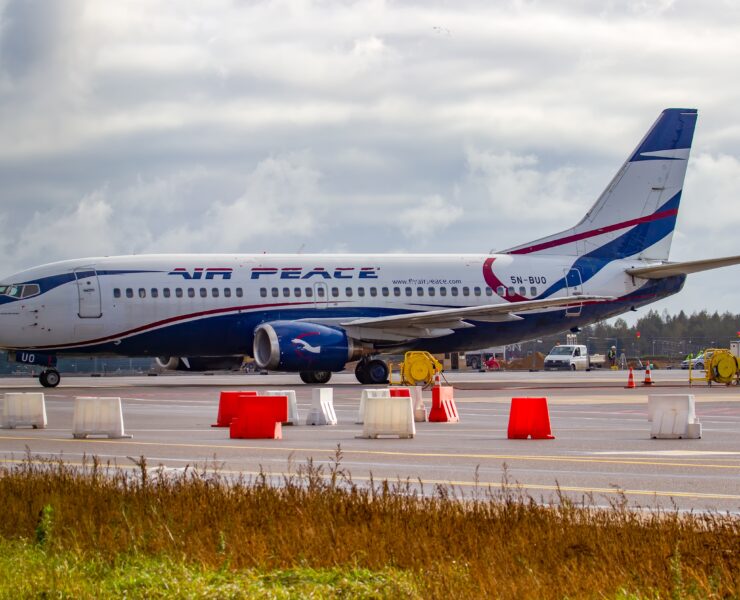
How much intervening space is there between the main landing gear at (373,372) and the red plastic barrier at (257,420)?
80.6ft

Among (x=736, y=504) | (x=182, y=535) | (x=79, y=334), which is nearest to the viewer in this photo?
(x=182, y=535)

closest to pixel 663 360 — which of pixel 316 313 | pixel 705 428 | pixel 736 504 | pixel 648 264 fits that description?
pixel 648 264

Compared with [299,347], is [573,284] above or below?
above

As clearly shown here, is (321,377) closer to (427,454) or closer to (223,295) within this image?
(223,295)

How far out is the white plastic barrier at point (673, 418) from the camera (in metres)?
22.8

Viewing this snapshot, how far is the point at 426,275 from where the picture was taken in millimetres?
49344

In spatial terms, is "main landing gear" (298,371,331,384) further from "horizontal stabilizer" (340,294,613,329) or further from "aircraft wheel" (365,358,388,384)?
"horizontal stabilizer" (340,294,613,329)

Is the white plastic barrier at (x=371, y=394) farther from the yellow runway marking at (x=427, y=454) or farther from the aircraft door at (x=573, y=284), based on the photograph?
the aircraft door at (x=573, y=284)

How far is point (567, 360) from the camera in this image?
87.7 m

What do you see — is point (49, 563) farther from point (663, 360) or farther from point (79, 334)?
point (663, 360)

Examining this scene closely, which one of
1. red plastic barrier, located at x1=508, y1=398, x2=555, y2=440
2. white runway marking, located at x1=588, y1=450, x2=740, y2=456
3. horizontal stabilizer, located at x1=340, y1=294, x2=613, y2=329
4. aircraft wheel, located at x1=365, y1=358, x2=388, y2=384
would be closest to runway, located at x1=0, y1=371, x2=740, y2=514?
white runway marking, located at x1=588, y1=450, x2=740, y2=456

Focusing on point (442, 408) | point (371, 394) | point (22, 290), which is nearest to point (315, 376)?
point (22, 290)

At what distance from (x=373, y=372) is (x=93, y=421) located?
25.3m

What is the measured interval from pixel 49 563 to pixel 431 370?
35429 mm
